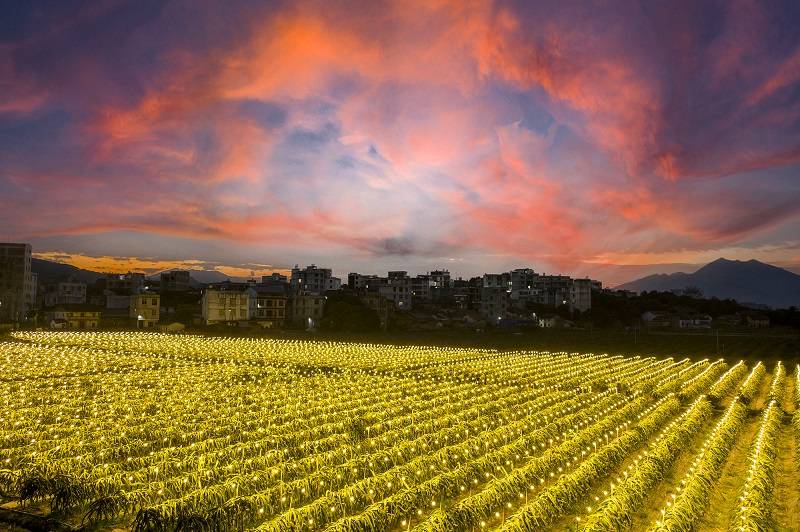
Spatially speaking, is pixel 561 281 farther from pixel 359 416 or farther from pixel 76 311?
pixel 359 416

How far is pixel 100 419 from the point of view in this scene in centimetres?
1570

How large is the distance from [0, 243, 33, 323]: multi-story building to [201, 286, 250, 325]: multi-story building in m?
30.4

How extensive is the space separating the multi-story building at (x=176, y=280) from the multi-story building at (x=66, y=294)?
1839cm

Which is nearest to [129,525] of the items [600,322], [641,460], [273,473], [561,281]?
[273,473]

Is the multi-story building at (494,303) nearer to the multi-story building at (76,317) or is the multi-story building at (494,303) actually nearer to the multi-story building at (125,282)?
the multi-story building at (76,317)

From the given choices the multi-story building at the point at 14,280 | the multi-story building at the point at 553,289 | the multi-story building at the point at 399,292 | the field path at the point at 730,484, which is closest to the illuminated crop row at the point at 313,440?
the field path at the point at 730,484

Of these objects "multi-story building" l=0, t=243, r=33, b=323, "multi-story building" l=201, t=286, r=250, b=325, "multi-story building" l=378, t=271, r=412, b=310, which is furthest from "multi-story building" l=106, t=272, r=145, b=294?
"multi-story building" l=378, t=271, r=412, b=310

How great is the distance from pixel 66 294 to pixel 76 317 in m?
35.9

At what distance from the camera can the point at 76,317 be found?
69812 mm

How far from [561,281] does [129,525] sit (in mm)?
144240

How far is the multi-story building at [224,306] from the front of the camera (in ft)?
245

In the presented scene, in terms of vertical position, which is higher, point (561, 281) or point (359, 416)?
point (561, 281)

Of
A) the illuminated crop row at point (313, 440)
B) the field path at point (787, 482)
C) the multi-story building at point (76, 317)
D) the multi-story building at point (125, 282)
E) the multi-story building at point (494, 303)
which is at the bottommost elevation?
the field path at point (787, 482)

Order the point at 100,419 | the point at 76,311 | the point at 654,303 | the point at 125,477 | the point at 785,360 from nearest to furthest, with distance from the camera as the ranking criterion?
the point at 125,477
the point at 100,419
the point at 785,360
the point at 76,311
the point at 654,303
